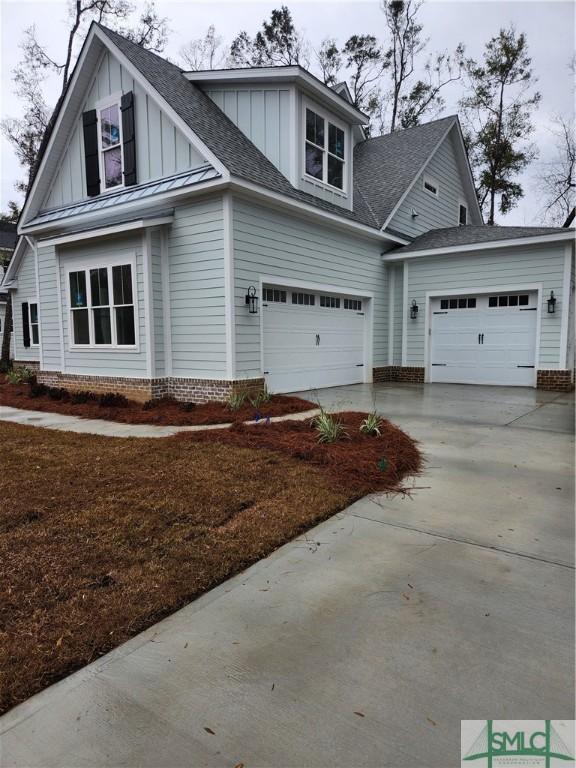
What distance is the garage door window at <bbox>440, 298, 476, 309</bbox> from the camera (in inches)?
469

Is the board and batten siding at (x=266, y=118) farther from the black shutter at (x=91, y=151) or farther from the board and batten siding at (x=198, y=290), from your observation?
the black shutter at (x=91, y=151)

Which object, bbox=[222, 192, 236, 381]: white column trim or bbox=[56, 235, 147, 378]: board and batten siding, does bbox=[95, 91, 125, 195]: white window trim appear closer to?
bbox=[56, 235, 147, 378]: board and batten siding

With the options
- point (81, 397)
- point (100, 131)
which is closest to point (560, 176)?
point (100, 131)

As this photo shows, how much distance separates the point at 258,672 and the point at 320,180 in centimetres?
1000

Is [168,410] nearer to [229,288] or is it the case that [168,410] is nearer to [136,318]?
[136,318]

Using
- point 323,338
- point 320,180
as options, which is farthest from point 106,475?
point 320,180

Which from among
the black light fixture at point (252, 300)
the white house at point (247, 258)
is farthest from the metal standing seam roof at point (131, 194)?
the black light fixture at point (252, 300)

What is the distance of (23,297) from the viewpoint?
16891mm

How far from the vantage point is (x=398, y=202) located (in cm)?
1284

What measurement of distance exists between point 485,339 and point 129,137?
29.4 feet

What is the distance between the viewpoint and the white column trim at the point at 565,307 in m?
10.4

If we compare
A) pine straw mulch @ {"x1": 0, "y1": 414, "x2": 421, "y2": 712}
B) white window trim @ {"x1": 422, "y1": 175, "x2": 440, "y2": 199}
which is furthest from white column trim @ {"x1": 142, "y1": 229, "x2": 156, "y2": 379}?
white window trim @ {"x1": 422, "y1": 175, "x2": 440, "y2": 199}

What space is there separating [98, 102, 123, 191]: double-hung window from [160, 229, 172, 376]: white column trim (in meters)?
2.12

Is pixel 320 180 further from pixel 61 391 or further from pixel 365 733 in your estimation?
pixel 365 733
